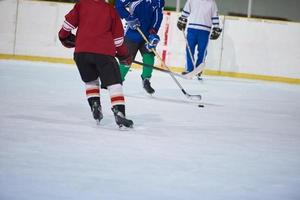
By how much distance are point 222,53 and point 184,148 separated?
558cm

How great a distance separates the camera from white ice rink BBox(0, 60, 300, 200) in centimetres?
255

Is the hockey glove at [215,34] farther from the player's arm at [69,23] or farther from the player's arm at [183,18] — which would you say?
the player's arm at [69,23]

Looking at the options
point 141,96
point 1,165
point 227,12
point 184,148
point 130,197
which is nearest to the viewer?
point 130,197

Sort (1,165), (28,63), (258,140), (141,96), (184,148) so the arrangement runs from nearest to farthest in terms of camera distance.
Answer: (1,165) < (184,148) < (258,140) < (141,96) < (28,63)

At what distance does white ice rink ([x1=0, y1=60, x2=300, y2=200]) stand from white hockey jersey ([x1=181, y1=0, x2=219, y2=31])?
71.3 inches

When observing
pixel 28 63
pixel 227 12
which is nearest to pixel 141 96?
pixel 28 63

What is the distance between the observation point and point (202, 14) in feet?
26.6

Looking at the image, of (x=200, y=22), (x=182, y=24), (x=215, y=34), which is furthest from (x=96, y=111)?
(x=200, y=22)

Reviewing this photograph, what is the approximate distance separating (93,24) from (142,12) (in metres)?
1.84

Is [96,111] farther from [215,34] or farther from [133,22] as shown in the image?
[215,34]

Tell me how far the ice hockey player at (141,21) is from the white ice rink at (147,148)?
0.45m

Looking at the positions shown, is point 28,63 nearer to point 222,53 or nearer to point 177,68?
point 177,68

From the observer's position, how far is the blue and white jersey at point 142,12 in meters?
5.71

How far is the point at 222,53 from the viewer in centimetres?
904
